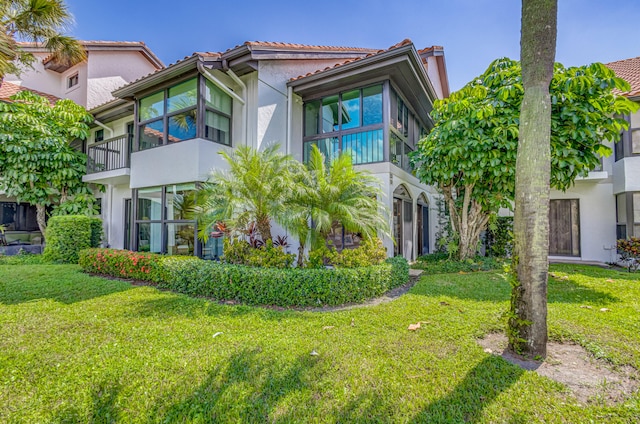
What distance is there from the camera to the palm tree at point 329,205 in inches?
267

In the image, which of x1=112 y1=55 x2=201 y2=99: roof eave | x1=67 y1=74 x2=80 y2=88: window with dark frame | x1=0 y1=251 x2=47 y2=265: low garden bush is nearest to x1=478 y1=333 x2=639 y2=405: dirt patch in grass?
x1=112 y1=55 x2=201 y2=99: roof eave

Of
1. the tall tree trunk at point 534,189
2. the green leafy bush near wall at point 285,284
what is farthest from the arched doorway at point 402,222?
the tall tree trunk at point 534,189

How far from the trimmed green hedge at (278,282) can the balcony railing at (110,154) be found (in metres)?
6.95

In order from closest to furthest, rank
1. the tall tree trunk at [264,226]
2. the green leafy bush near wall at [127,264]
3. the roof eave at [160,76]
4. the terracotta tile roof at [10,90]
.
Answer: the tall tree trunk at [264,226], the green leafy bush near wall at [127,264], the roof eave at [160,76], the terracotta tile roof at [10,90]

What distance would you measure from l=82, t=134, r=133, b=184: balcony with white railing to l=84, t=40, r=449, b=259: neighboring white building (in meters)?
0.43

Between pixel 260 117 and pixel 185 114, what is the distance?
2.42 m

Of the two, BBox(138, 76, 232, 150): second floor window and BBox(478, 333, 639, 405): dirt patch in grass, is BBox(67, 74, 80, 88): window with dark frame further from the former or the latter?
BBox(478, 333, 639, 405): dirt patch in grass

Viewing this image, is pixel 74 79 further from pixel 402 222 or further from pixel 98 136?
pixel 402 222

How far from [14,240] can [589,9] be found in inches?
894

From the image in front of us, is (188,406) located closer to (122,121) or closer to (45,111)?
(122,121)

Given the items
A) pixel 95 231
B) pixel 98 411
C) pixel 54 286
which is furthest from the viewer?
pixel 95 231

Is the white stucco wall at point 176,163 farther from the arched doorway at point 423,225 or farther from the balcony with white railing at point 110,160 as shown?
the arched doorway at point 423,225

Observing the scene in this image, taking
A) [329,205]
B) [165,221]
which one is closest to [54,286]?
[165,221]

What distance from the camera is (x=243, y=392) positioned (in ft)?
9.65
